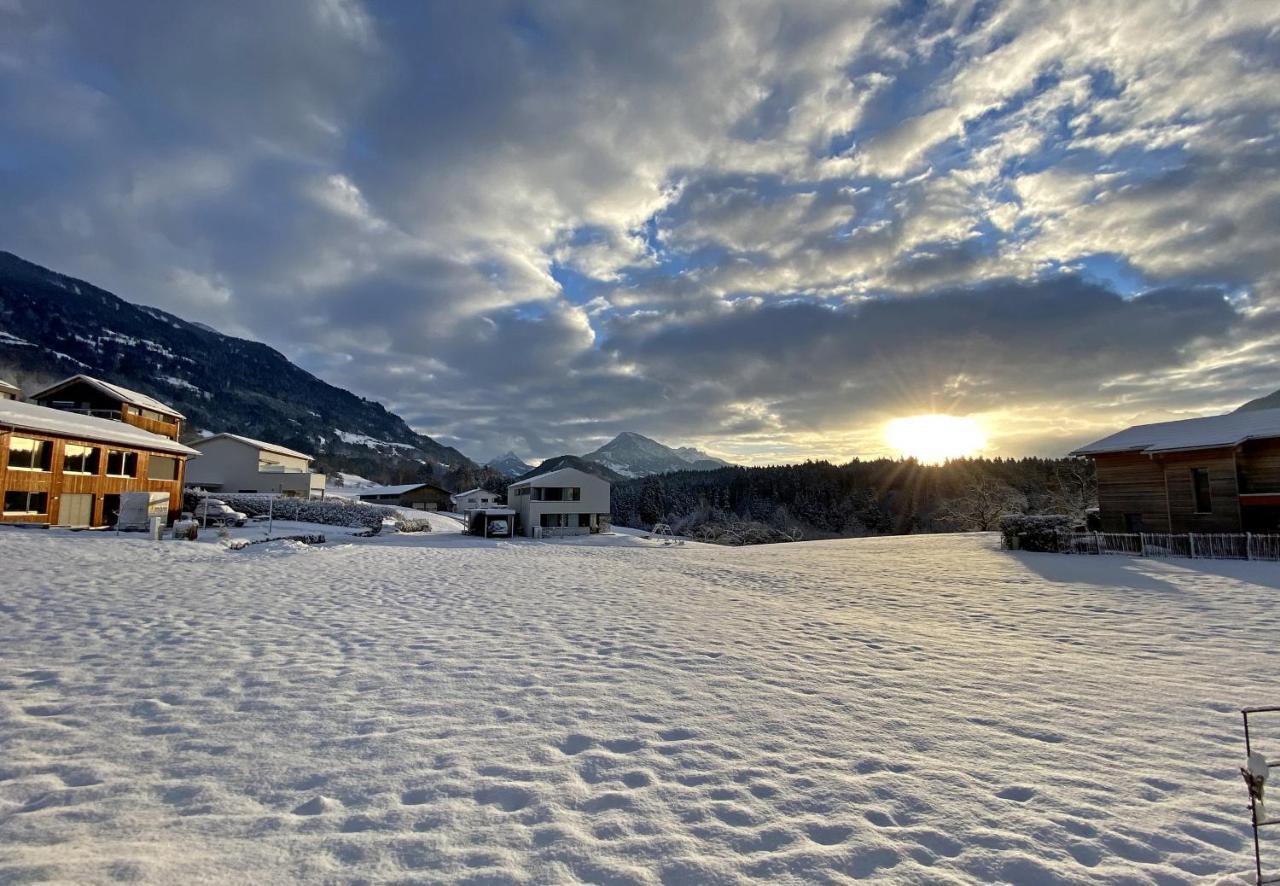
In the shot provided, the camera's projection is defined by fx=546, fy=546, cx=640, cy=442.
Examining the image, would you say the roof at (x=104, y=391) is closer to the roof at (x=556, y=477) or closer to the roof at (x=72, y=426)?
the roof at (x=72, y=426)

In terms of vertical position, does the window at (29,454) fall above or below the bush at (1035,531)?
above

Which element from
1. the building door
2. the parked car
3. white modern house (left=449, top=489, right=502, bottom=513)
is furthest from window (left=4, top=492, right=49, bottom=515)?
white modern house (left=449, top=489, right=502, bottom=513)

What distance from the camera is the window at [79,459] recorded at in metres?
24.6

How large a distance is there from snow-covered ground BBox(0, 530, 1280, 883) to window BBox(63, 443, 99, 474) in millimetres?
19139

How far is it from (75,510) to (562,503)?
31406mm

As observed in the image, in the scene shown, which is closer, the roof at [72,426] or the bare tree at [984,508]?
the roof at [72,426]

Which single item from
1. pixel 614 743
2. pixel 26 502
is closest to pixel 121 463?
pixel 26 502

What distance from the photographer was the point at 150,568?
48.1 feet

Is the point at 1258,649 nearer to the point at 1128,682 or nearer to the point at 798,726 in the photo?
the point at 1128,682

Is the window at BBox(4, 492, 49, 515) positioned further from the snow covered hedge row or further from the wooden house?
the snow covered hedge row

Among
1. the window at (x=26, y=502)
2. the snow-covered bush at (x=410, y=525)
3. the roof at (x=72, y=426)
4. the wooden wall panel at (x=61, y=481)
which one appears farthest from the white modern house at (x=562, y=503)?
the window at (x=26, y=502)

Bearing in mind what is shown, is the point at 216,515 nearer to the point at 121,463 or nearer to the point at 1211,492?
the point at 121,463

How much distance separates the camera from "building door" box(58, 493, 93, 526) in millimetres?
24288

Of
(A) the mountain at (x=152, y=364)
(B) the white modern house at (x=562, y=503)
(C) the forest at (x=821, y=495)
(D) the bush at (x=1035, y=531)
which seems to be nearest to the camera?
(D) the bush at (x=1035, y=531)
